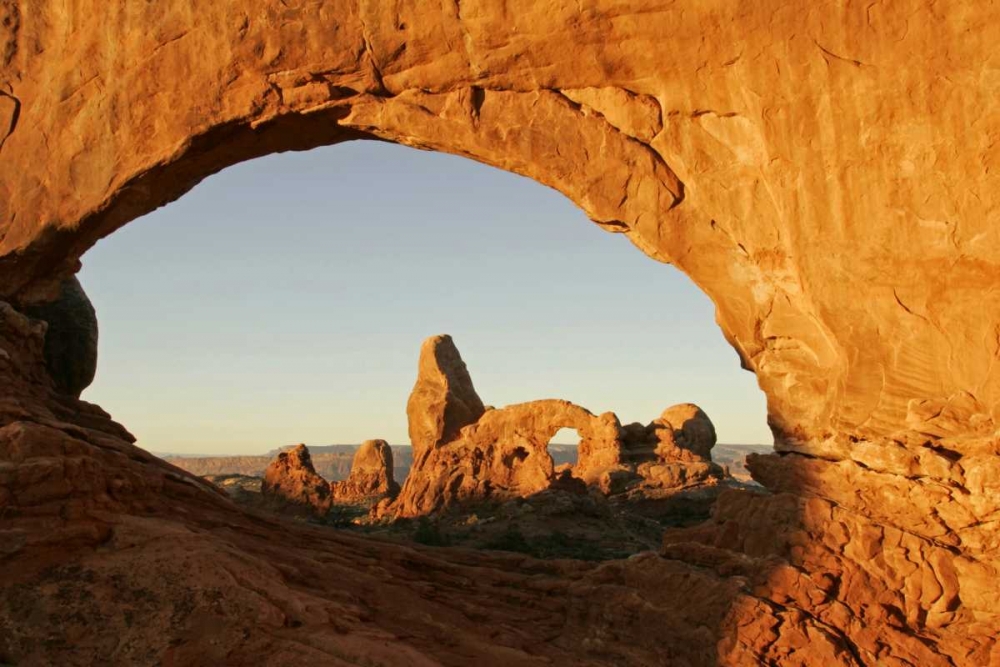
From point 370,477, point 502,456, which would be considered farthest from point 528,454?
point 370,477

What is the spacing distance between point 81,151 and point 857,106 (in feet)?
31.2

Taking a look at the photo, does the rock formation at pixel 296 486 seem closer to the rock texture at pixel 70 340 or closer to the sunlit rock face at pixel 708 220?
the rock texture at pixel 70 340

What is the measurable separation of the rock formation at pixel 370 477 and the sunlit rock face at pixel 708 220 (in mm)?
29933

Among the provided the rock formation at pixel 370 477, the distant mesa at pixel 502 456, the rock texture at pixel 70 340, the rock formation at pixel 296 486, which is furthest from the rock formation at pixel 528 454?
the rock texture at pixel 70 340

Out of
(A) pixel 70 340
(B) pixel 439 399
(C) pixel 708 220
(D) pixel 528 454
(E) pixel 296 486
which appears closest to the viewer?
(C) pixel 708 220

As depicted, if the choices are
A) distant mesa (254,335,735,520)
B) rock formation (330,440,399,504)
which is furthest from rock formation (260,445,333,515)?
rock formation (330,440,399,504)

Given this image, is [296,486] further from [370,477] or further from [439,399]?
[370,477]

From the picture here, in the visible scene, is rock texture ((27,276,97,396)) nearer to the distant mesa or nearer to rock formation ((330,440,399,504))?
the distant mesa

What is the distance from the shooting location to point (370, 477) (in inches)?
1622

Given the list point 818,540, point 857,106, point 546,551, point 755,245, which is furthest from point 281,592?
point 546,551

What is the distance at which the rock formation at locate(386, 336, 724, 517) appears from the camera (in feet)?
100

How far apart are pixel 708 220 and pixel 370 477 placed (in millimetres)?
32964

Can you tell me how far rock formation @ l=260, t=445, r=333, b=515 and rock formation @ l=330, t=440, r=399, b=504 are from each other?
1015 centimetres

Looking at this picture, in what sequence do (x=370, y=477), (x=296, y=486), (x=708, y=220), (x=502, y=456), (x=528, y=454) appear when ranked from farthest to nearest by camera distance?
1. (x=370, y=477)
2. (x=502, y=456)
3. (x=528, y=454)
4. (x=296, y=486)
5. (x=708, y=220)
